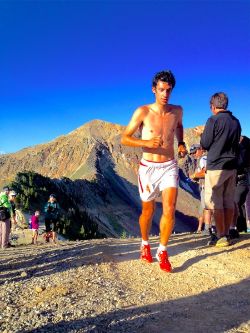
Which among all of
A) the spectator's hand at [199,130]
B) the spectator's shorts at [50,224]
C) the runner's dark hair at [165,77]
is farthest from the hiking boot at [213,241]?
the spectator's shorts at [50,224]

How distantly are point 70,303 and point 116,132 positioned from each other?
11725 centimetres

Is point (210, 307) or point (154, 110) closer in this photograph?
point (210, 307)

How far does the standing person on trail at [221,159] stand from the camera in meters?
6.56

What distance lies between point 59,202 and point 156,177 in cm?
4298

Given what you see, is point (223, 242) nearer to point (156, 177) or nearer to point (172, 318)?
point (156, 177)

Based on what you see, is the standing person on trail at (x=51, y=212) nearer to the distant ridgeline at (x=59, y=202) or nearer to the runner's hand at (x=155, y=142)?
the runner's hand at (x=155, y=142)

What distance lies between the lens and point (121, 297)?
4.31 metres

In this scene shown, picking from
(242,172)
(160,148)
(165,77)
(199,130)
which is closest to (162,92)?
(165,77)

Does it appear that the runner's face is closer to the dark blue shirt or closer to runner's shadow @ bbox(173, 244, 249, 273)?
the dark blue shirt

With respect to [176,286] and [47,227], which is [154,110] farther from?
[47,227]

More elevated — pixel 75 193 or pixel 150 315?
pixel 75 193

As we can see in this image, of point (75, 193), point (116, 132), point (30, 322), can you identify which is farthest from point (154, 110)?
point (116, 132)

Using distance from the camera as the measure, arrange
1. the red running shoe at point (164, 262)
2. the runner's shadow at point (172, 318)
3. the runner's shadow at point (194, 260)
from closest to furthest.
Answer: the runner's shadow at point (172, 318) → the red running shoe at point (164, 262) → the runner's shadow at point (194, 260)

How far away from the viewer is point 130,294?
4.44 m
